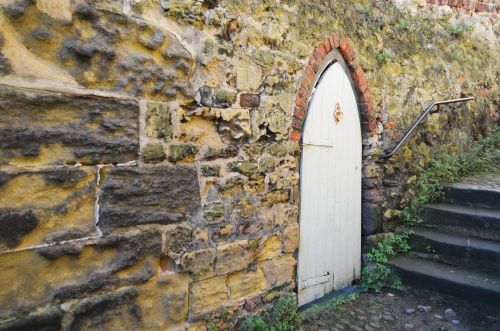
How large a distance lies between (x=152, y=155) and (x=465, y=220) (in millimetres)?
3589

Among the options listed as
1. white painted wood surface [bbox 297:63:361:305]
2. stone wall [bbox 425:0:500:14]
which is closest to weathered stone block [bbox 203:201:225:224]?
white painted wood surface [bbox 297:63:361:305]

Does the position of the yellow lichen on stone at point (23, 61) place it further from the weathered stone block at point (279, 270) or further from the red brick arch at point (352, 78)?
the weathered stone block at point (279, 270)

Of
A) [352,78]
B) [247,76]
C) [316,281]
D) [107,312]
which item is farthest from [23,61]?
[352,78]

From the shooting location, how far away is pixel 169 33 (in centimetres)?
216

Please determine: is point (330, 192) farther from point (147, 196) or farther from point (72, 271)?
point (72, 271)

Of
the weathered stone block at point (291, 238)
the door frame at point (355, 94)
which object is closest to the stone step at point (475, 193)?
the door frame at point (355, 94)

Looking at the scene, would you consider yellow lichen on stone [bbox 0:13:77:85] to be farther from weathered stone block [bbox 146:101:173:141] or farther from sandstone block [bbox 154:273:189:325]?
sandstone block [bbox 154:273:189:325]

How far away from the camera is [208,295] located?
2.40 meters

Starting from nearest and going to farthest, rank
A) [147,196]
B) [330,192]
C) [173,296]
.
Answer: [147,196]
[173,296]
[330,192]

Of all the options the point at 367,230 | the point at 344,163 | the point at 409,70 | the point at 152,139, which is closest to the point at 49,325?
the point at 152,139

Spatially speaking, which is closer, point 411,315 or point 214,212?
point 214,212

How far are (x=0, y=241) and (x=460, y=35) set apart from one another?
6.06 metres

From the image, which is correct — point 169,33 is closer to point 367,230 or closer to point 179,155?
point 179,155

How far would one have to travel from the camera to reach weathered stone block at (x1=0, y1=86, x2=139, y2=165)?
161cm
